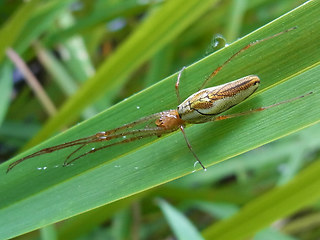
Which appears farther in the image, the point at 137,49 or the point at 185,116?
the point at 137,49

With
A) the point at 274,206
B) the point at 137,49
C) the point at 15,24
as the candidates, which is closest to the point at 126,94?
the point at 137,49

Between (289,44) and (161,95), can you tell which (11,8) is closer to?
(161,95)

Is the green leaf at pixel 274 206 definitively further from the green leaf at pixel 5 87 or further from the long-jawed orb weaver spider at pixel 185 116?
the green leaf at pixel 5 87

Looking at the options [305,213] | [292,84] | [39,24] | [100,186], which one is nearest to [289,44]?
[292,84]

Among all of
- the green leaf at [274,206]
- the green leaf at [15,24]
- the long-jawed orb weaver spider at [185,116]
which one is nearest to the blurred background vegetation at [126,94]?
the green leaf at [15,24]

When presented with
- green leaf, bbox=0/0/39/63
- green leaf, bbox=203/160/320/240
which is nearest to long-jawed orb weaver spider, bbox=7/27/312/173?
green leaf, bbox=203/160/320/240

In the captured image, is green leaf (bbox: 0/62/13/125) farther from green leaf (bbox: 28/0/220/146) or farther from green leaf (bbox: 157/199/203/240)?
green leaf (bbox: 157/199/203/240)

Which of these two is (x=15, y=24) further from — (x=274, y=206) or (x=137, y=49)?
(x=274, y=206)

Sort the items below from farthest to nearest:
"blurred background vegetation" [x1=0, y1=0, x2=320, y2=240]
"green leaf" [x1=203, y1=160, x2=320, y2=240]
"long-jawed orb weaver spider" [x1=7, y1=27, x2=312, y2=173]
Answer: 1. "blurred background vegetation" [x1=0, y1=0, x2=320, y2=240]
2. "green leaf" [x1=203, y1=160, x2=320, y2=240]
3. "long-jawed orb weaver spider" [x1=7, y1=27, x2=312, y2=173]
